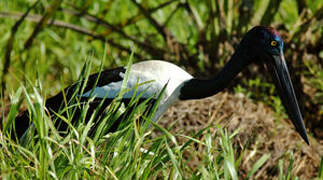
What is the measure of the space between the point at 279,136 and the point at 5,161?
6.98ft

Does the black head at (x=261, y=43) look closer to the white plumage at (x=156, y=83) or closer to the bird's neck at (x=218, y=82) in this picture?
the bird's neck at (x=218, y=82)

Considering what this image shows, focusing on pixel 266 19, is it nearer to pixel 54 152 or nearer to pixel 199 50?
pixel 199 50

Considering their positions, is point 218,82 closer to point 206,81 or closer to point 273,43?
point 206,81

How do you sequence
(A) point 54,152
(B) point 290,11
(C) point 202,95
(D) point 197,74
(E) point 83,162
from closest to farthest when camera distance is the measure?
(E) point 83,162 < (A) point 54,152 < (C) point 202,95 < (D) point 197,74 < (B) point 290,11

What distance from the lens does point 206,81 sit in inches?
138

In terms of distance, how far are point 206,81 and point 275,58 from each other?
1.41ft

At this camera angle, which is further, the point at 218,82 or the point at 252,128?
the point at 252,128

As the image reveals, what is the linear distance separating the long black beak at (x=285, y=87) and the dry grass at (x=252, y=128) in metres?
0.41

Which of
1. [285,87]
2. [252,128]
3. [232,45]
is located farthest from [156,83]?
[232,45]

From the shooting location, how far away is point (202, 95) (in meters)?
3.53

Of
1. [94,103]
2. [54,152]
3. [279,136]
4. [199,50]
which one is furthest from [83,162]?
[199,50]

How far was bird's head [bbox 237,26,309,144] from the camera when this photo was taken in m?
3.39

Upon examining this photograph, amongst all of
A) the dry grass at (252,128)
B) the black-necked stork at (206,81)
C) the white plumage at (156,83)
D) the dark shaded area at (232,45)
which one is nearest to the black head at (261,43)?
the black-necked stork at (206,81)

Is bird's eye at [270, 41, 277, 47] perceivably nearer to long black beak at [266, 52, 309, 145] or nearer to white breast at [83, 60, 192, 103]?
long black beak at [266, 52, 309, 145]
